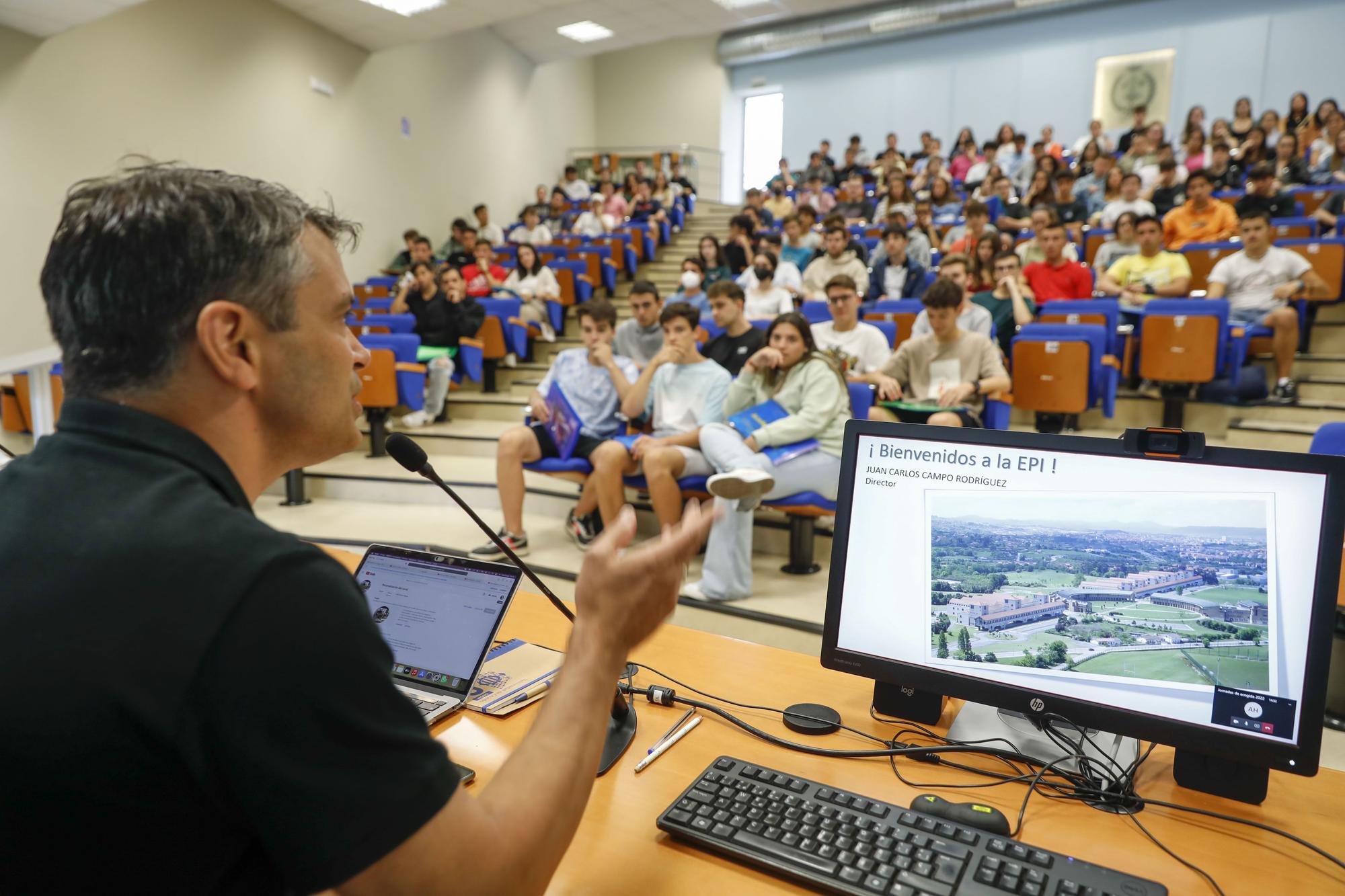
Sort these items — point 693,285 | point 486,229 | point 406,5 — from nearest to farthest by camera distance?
point 693,285 < point 406,5 < point 486,229

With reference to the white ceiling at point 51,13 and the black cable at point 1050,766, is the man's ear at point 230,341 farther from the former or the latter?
the white ceiling at point 51,13

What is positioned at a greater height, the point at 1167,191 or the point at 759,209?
the point at 759,209

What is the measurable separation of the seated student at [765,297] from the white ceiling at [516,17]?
4.01 m

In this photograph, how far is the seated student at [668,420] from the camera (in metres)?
3.50

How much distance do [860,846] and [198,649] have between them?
64 cm

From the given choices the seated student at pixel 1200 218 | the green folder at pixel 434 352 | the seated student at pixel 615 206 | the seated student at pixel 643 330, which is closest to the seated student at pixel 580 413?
the seated student at pixel 643 330

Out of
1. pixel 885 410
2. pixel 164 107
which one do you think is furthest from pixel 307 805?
pixel 164 107

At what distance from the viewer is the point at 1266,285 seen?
509 cm

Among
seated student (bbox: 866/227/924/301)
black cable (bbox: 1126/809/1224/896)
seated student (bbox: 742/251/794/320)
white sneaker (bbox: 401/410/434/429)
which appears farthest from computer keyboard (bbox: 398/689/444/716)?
seated student (bbox: 866/227/924/301)

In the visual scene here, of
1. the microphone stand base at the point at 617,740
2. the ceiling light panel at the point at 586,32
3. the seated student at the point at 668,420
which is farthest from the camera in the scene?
the ceiling light panel at the point at 586,32

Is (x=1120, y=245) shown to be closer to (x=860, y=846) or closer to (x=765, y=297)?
(x=765, y=297)

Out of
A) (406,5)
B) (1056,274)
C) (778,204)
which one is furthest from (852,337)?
(778,204)

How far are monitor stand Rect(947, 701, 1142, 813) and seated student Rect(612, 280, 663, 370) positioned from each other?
3.59 m

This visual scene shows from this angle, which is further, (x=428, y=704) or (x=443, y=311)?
(x=443, y=311)
